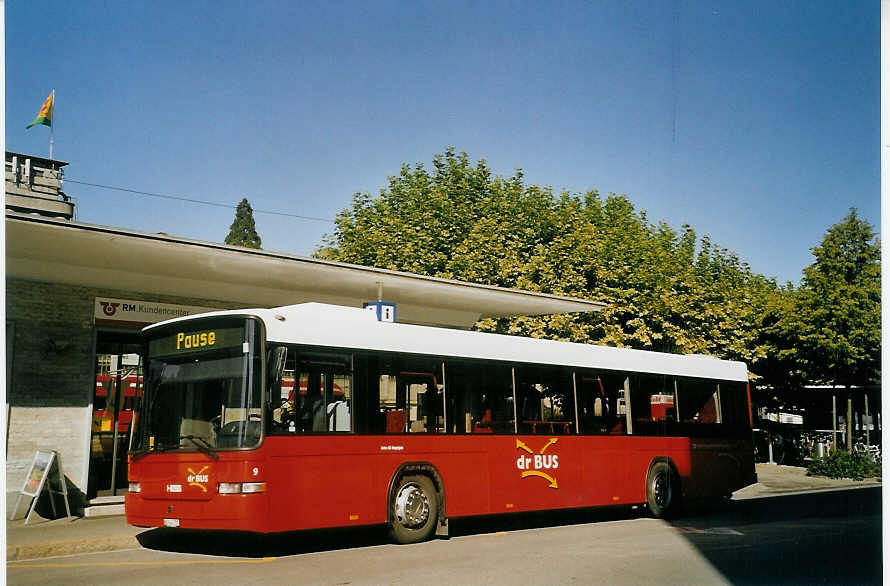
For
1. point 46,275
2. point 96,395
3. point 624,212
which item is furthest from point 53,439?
point 624,212

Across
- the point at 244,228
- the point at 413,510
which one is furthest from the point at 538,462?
the point at 244,228

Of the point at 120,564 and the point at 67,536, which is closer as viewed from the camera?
the point at 120,564

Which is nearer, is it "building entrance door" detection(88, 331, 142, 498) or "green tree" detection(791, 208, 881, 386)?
"building entrance door" detection(88, 331, 142, 498)

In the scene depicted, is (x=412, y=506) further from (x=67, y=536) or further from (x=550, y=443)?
(x=67, y=536)

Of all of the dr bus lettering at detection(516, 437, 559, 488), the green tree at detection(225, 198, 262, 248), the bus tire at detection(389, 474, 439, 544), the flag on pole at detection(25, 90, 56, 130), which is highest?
the green tree at detection(225, 198, 262, 248)

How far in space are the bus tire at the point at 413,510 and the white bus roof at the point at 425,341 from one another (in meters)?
1.79

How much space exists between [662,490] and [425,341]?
6.28 m

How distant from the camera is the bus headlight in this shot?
1039cm

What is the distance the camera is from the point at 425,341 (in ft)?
42.6

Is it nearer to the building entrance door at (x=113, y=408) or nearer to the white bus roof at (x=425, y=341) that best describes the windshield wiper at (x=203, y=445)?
the white bus roof at (x=425, y=341)

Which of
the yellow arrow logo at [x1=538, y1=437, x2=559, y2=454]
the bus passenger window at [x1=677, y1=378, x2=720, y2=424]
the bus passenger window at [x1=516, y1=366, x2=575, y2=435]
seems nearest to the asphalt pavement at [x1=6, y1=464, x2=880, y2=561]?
the bus passenger window at [x1=516, y1=366, x2=575, y2=435]

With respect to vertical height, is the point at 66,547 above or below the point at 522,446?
below

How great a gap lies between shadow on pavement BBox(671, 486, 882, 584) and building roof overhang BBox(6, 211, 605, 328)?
532 centimetres

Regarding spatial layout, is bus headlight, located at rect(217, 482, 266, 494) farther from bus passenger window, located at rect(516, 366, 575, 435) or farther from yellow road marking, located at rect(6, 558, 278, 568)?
bus passenger window, located at rect(516, 366, 575, 435)
